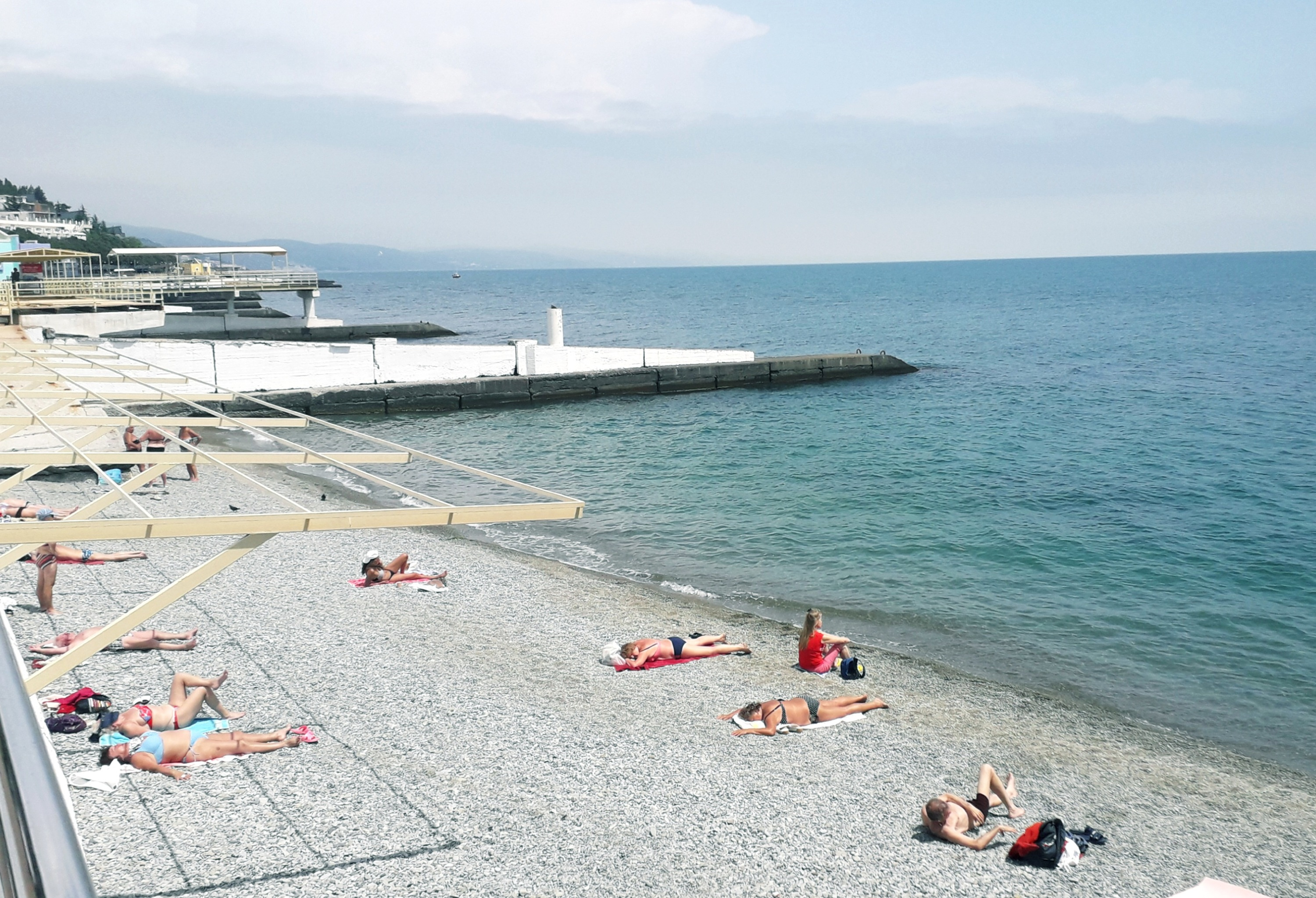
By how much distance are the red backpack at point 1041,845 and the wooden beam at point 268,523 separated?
4.72 m

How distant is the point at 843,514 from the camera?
22922 millimetres

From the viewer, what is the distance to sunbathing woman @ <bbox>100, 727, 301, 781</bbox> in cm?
888

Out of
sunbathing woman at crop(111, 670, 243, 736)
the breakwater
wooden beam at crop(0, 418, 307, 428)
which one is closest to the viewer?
sunbathing woman at crop(111, 670, 243, 736)

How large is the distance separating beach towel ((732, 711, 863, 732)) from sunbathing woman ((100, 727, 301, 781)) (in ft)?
15.0

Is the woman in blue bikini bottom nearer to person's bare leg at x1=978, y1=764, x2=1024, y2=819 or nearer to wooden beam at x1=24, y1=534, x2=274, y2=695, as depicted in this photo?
wooden beam at x1=24, y1=534, x2=274, y2=695

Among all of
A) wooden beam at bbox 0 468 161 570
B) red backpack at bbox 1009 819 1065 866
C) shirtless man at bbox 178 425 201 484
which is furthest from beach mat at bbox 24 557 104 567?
red backpack at bbox 1009 819 1065 866

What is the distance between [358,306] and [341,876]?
Result: 5356 inches

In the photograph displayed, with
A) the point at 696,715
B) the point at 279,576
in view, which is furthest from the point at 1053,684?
the point at 279,576

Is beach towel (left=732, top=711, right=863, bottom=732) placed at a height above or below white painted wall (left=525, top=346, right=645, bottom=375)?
below

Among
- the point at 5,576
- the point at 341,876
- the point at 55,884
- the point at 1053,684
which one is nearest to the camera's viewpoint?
the point at 55,884

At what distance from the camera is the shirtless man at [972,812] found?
8648 millimetres

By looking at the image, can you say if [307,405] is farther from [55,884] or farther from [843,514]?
[55,884]

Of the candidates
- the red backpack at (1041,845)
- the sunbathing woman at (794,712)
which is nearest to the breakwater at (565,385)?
the sunbathing woman at (794,712)

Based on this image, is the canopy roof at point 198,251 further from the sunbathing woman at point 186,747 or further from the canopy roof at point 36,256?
the sunbathing woman at point 186,747
